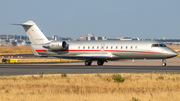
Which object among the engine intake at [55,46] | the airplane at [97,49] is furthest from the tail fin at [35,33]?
the engine intake at [55,46]

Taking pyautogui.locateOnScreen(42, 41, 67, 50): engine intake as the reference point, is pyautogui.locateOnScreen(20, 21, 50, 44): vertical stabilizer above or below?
above

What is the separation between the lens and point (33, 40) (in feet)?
140

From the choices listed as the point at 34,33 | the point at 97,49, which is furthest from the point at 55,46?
the point at 97,49

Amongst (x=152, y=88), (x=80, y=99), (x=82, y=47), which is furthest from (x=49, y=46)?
(x=80, y=99)

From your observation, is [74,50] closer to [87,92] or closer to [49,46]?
[49,46]

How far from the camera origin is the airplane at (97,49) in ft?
121

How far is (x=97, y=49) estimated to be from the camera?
129 ft

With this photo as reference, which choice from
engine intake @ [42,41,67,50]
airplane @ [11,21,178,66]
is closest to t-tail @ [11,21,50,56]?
airplane @ [11,21,178,66]

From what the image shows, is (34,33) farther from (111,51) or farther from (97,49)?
(111,51)

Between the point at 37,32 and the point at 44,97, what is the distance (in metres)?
30.6

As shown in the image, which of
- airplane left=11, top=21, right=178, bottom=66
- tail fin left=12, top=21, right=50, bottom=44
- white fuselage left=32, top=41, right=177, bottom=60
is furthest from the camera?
tail fin left=12, top=21, right=50, bottom=44

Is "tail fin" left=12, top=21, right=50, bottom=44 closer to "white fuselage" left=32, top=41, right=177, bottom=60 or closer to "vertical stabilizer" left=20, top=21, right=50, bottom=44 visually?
"vertical stabilizer" left=20, top=21, right=50, bottom=44

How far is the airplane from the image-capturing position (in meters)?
36.9

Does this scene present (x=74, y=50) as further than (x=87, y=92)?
Yes
